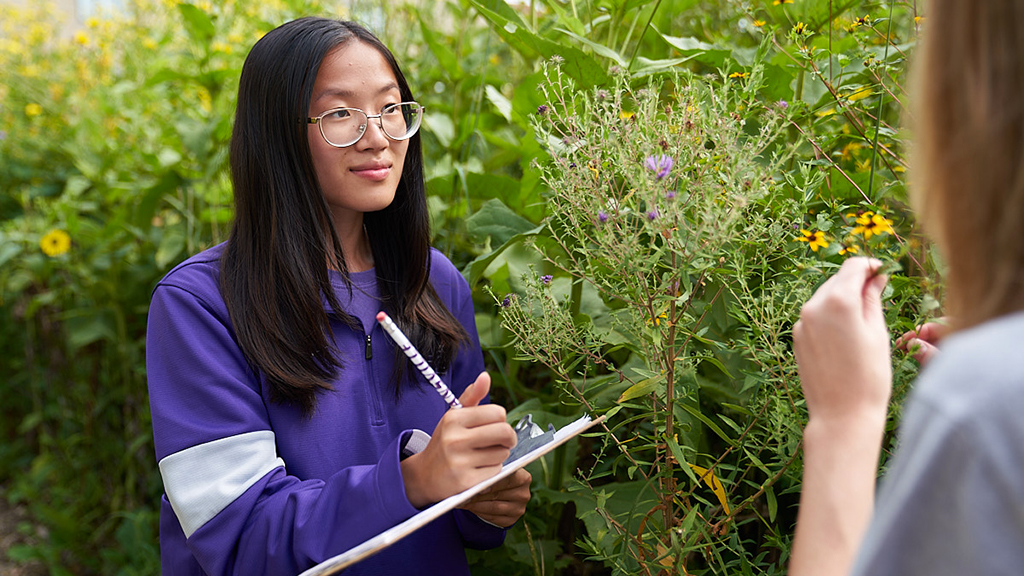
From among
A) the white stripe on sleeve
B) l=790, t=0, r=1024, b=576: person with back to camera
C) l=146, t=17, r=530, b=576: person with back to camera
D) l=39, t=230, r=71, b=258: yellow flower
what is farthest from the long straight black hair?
l=39, t=230, r=71, b=258: yellow flower

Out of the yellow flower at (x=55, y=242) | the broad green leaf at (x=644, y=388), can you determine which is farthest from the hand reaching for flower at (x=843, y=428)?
the yellow flower at (x=55, y=242)

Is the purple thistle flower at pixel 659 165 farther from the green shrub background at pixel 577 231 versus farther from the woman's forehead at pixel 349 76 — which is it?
the woman's forehead at pixel 349 76

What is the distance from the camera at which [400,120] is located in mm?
1364

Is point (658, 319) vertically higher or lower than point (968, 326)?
lower

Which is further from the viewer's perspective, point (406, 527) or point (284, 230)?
point (284, 230)

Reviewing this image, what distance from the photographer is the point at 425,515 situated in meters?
0.85

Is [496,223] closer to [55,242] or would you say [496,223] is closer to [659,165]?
[659,165]

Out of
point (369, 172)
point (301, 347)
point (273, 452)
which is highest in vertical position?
point (369, 172)

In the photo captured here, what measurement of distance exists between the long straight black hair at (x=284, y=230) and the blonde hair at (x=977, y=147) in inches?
37.1

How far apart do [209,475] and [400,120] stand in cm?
64

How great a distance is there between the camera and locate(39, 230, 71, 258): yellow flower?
2.62m

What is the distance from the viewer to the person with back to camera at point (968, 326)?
0.44 meters

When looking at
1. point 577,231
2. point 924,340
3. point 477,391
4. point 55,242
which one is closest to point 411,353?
point 477,391

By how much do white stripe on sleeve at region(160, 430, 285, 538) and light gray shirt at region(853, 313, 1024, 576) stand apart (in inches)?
34.2
